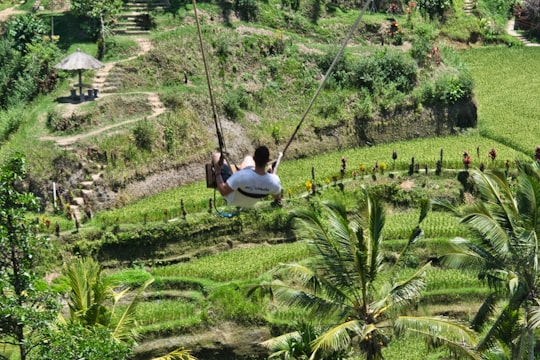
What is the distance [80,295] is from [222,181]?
8.52m

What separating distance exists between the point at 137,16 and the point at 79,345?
23041 millimetres

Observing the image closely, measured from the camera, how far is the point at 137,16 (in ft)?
140

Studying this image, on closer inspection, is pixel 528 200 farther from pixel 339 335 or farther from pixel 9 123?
pixel 9 123

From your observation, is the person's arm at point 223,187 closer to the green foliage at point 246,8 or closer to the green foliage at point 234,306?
the green foliage at point 234,306

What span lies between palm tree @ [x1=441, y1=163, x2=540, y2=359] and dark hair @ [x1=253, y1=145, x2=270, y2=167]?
8169 mm

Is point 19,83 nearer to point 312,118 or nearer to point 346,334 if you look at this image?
point 312,118

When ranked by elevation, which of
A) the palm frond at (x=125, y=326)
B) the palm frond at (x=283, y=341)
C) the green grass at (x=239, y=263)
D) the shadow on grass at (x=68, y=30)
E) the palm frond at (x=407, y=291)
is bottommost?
the green grass at (x=239, y=263)

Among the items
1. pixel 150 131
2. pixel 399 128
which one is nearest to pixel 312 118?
pixel 399 128

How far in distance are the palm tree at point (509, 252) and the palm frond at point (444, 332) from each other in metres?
0.84

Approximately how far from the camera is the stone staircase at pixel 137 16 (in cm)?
4209

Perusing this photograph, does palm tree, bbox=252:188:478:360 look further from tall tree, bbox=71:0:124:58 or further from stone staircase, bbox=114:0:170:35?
stone staircase, bbox=114:0:170:35

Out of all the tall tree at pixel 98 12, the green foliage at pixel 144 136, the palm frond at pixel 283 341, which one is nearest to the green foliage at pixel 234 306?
the palm frond at pixel 283 341

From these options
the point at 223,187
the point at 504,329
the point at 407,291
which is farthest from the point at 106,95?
the point at 223,187

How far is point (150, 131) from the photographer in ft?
123
